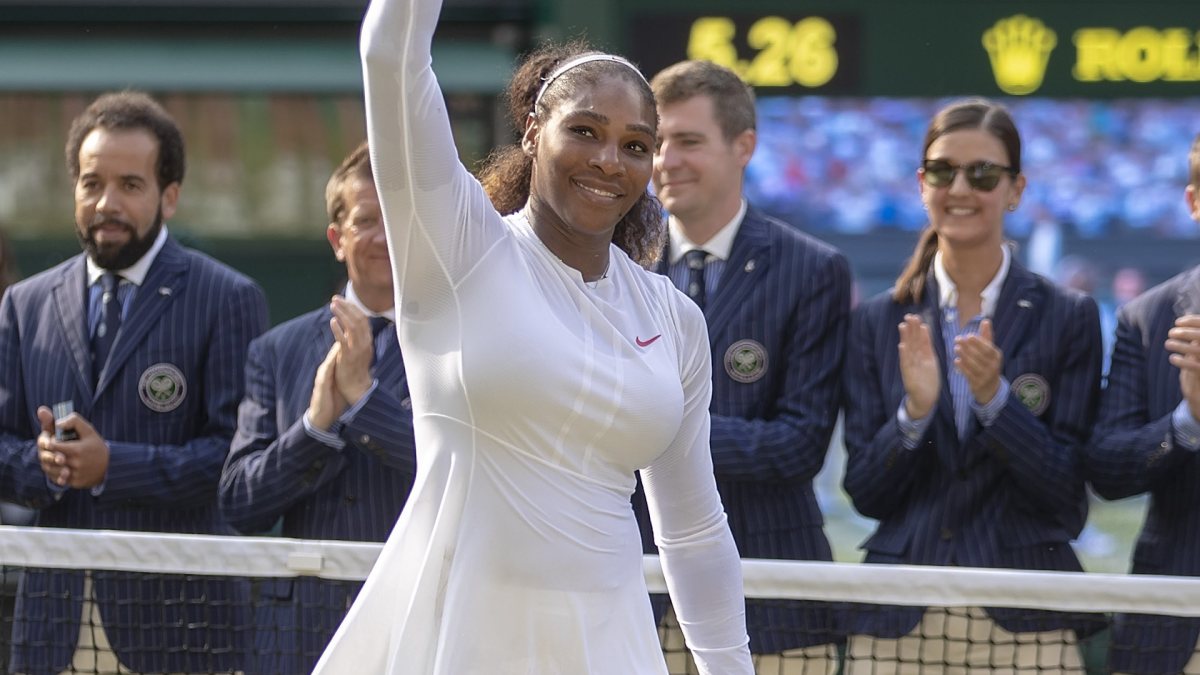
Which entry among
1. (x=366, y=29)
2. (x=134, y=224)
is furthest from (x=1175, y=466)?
(x=134, y=224)

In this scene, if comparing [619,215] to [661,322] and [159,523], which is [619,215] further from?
[159,523]

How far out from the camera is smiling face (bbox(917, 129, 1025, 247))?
16.0 feet

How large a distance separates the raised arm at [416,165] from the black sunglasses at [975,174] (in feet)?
8.57

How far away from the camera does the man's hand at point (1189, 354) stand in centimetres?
437

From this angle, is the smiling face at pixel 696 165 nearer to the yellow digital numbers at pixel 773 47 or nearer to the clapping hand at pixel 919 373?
the clapping hand at pixel 919 373

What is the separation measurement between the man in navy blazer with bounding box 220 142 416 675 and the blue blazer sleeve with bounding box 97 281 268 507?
0.15m

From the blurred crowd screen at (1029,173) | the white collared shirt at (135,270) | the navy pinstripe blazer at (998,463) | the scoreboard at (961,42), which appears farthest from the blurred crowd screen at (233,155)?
the navy pinstripe blazer at (998,463)

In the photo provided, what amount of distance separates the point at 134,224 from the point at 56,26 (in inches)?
148

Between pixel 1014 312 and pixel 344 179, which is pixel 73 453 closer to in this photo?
pixel 344 179

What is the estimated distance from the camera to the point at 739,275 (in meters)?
4.88

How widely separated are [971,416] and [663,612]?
3.66ft

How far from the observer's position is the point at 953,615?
452 cm

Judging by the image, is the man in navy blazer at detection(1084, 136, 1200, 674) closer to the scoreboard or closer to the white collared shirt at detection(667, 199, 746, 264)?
the white collared shirt at detection(667, 199, 746, 264)

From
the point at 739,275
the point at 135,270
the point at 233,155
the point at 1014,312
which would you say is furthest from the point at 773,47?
the point at 135,270
